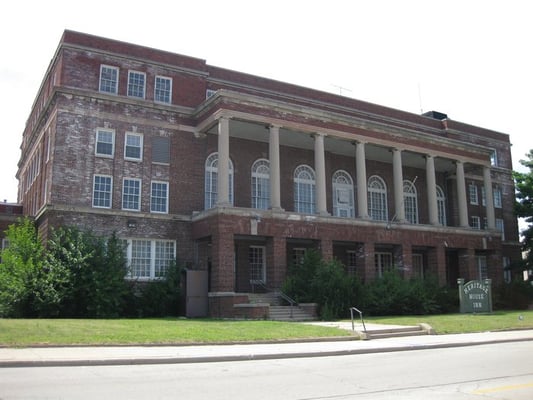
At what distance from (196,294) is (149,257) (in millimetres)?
4792

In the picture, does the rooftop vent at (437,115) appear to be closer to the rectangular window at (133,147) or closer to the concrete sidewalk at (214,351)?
the rectangular window at (133,147)

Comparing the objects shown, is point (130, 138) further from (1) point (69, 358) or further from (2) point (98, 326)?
(1) point (69, 358)

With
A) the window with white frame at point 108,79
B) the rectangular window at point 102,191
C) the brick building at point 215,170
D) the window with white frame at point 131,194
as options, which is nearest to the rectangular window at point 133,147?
the brick building at point 215,170

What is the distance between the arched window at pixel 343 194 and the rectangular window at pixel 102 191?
16.8m

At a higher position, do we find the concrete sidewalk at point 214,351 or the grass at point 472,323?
the grass at point 472,323

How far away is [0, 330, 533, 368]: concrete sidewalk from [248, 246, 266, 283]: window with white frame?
626 inches

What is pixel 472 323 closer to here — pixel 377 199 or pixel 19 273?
pixel 377 199

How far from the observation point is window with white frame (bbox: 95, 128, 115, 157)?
33.3m

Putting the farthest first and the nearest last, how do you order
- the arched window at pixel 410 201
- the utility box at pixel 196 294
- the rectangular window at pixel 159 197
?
the arched window at pixel 410 201 → the rectangular window at pixel 159 197 → the utility box at pixel 196 294

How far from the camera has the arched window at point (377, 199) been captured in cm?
4381

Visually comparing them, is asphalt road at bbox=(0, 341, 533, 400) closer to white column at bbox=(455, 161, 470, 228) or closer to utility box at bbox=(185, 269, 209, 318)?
utility box at bbox=(185, 269, 209, 318)

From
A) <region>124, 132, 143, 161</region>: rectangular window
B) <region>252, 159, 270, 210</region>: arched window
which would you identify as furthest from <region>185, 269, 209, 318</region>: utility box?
<region>252, 159, 270, 210</region>: arched window

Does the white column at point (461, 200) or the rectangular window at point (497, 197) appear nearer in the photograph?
the white column at point (461, 200)

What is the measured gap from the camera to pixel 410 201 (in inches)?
1826
